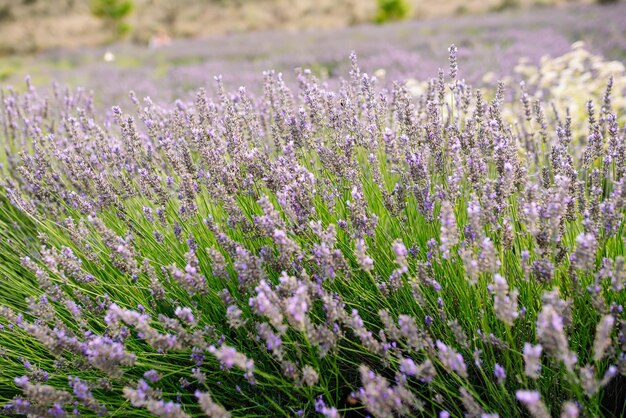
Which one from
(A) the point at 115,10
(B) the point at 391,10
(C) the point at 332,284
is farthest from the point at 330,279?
(A) the point at 115,10

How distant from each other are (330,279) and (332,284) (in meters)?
0.37

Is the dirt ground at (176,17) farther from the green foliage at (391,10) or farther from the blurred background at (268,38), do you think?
the green foliage at (391,10)

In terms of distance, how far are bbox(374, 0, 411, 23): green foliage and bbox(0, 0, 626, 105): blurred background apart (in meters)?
0.07

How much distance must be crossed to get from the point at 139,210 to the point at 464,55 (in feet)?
25.6

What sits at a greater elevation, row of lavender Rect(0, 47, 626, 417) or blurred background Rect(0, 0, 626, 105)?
blurred background Rect(0, 0, 626, 105)

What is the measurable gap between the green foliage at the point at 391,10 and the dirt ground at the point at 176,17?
10.3 ft

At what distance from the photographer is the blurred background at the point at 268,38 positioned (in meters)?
8.67

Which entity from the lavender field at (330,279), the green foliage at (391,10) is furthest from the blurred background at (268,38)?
the lavender field at (330,279)

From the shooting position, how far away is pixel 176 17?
1276 inches

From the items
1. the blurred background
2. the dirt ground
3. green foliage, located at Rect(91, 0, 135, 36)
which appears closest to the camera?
the blurred background

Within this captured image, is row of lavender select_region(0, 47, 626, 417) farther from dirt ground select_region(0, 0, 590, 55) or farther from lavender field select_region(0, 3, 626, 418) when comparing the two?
dirt ground select_region(0, 0, 590, 55)

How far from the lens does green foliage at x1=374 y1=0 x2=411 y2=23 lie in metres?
25.0

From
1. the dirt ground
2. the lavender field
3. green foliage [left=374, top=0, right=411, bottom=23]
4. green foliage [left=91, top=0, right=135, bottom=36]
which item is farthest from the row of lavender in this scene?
green foliage [left=91, top=0, right=135, bottom=36]

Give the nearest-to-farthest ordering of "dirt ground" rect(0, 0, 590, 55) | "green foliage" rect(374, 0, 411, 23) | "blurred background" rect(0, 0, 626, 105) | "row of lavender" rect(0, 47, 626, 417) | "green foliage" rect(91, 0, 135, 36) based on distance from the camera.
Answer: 1. "row of lavender" rect(0, 47, 626, 417)
2. "blurred background" rect(0, 0, 626, 105)
3. "green foliage" rect(374, 0, 411, 23)
4. "green foliage" rect(91, 0, 135, 36)
5. "dirt ground" rect(0, 0, 590, 55)
